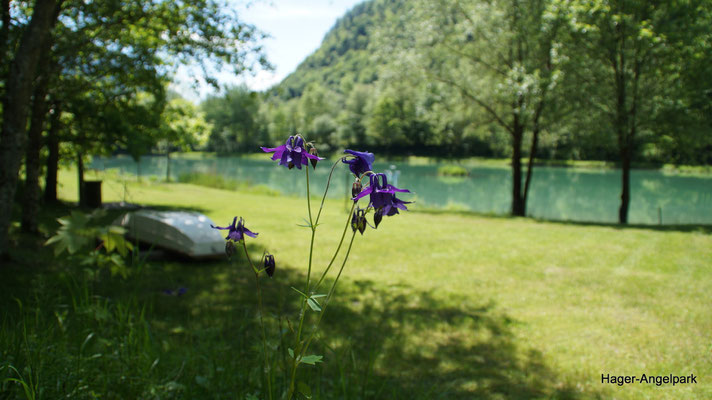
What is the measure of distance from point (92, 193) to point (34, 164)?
4.15m

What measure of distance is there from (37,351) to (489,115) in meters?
15.4

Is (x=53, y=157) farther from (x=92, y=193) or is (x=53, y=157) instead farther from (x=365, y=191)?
(x=365, y=191)

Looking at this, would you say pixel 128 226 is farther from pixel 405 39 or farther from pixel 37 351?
pixel 405 39

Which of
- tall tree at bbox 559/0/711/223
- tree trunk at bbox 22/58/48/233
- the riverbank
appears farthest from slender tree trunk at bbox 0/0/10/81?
the riverbank

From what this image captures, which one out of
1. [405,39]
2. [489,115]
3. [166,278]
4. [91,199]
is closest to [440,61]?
[405,39]

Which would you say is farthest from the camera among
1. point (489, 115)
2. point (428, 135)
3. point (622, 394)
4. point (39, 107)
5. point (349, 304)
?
point (428, 135)

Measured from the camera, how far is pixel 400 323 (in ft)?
15.4

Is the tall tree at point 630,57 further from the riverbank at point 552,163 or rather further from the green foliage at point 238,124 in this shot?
the green foliage at point 238,124

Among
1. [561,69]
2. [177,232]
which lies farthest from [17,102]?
[561,69]

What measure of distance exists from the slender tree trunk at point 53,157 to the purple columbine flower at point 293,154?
28.9ft

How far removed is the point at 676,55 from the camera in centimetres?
1120

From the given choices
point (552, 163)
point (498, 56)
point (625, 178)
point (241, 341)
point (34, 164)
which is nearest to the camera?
point (241, 341)

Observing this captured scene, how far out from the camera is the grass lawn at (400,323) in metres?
2.70

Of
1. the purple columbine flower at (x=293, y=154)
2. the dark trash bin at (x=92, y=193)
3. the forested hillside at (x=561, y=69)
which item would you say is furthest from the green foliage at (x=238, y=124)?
the purple columbine flower at (x=293, y=154)
